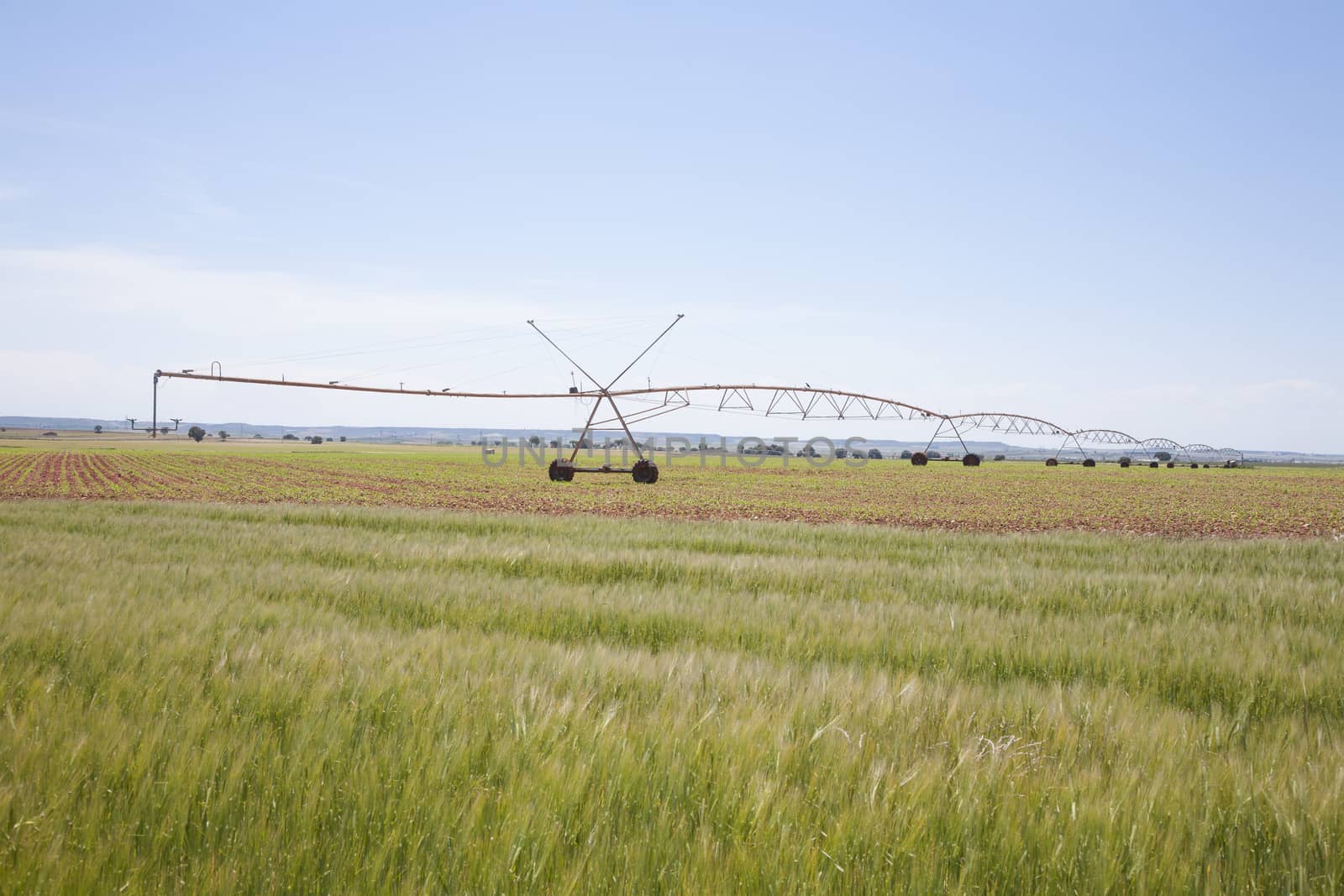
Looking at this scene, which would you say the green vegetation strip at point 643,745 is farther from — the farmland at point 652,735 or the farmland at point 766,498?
the farmland at point 766,498

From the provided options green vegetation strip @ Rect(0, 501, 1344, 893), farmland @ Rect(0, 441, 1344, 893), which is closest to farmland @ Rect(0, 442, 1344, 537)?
farmland @ Rect(0, 441, 1344, 893)

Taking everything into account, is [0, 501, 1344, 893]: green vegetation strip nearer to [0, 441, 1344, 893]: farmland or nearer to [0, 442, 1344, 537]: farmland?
[0, 441, 1344, 893]: farmland

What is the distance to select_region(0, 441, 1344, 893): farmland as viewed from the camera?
2.17 metres

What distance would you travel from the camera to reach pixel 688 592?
25.3 feet

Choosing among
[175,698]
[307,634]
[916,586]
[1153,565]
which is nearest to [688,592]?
[916,586]

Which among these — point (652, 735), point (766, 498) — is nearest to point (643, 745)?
Result: point (652, 735)

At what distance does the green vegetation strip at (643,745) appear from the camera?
2.16m

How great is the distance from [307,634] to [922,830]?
3.98 metres

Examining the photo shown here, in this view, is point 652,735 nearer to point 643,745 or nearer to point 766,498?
point 643,745

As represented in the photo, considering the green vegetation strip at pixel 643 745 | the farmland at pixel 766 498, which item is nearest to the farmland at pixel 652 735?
the green vegetation strip at pixel 643 745

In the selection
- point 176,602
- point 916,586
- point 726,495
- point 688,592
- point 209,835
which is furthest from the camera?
point 726,495

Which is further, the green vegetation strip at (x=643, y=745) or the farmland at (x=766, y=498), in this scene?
the farmland at (x=766, y=498)

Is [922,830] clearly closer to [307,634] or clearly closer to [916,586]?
[307,634]

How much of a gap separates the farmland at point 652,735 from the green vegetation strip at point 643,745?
0.02m
